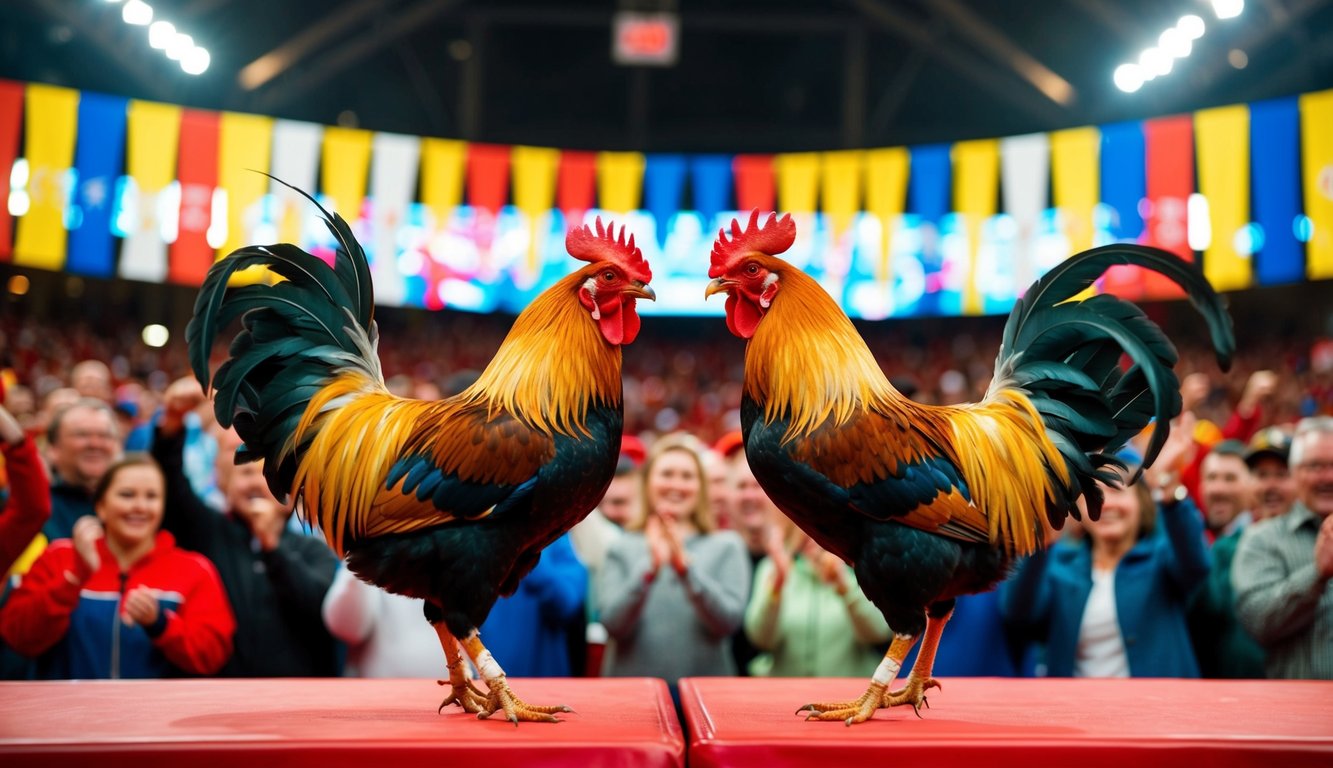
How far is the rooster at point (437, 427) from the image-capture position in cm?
224

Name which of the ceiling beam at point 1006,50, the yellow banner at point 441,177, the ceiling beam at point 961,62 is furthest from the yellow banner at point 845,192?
the yellow banner at point 441,177

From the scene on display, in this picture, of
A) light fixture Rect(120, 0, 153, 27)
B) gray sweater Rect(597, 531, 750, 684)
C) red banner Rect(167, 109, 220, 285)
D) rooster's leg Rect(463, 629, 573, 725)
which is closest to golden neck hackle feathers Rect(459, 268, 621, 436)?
rooster's leg Rect(463, 629, 573, 725)

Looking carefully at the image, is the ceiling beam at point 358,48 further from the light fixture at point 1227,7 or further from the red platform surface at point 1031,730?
the red platform surface at point 1031,730

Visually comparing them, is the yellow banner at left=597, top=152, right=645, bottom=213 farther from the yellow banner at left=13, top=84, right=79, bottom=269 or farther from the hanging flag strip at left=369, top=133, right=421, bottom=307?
the yellow banner at left=13, top=84, right=79, bottom=269

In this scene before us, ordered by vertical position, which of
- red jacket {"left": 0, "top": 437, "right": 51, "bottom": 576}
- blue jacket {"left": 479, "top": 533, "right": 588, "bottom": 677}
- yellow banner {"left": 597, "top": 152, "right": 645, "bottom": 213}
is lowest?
blue jacket {"left": 479, "top": 533, "right": 588, "bottom": 677}

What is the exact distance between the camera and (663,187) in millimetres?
17453

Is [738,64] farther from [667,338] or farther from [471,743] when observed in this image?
[471,743]

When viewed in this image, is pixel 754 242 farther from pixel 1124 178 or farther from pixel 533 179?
pixel 533 179

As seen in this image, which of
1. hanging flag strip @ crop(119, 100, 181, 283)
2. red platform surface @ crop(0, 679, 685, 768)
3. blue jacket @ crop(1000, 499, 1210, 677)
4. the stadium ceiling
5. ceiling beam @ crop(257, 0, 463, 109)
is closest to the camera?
red platform surface @ crop(0, 679, 685, 768)

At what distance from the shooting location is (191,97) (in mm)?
19828

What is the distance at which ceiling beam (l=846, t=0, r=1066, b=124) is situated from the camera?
65.5ft

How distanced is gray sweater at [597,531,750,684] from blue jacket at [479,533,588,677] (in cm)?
14

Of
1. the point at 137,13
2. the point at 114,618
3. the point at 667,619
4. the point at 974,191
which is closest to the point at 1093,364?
the point at 667,619

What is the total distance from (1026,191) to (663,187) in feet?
19.5
